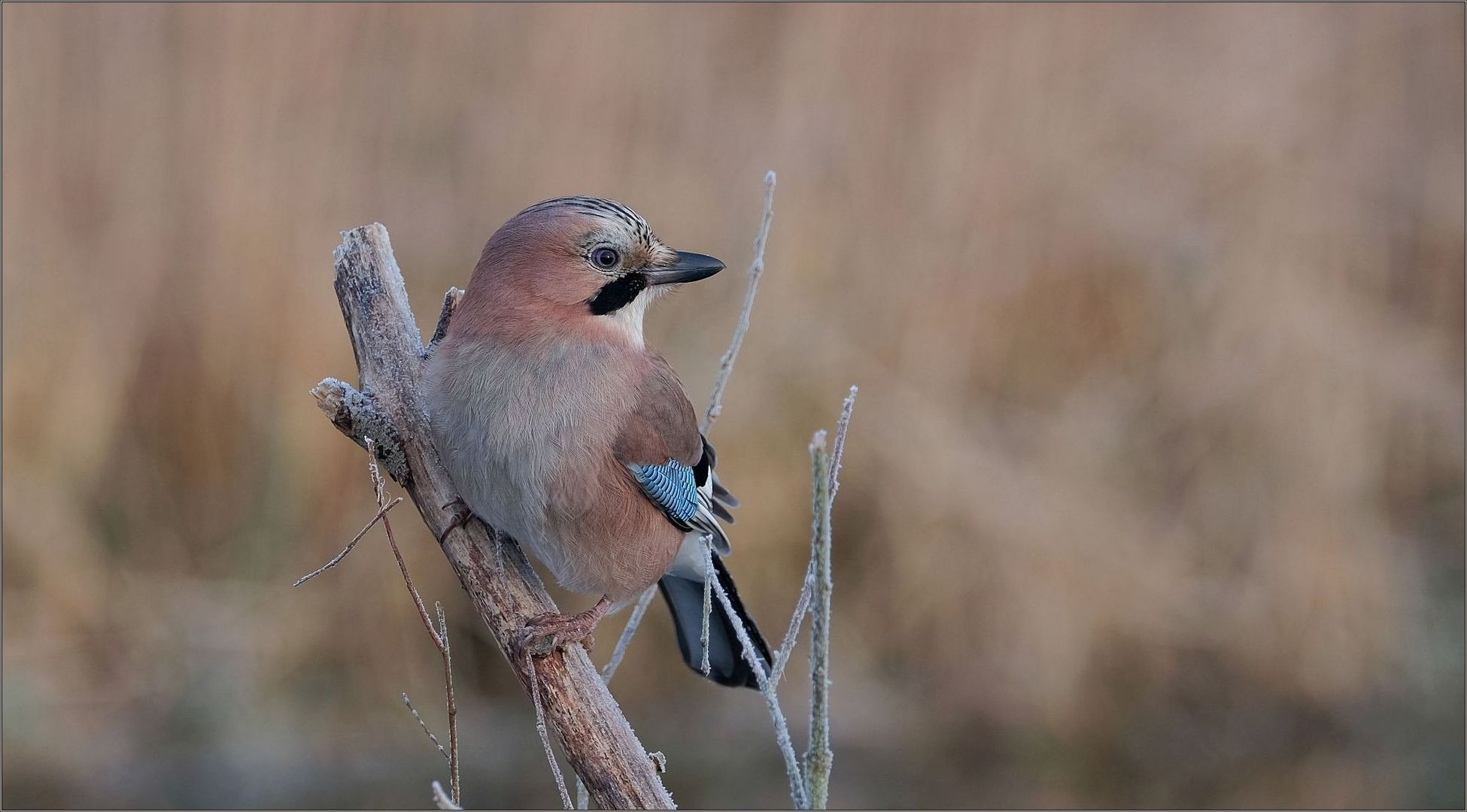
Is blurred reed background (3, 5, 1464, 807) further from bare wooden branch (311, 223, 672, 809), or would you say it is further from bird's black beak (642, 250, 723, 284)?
bare wooden branch (311, 223, 672, 809)

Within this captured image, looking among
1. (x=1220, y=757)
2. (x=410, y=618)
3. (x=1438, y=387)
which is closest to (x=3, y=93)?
(x=410, y=618)

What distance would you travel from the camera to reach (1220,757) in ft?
22.5

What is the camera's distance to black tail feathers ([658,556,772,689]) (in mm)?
3643

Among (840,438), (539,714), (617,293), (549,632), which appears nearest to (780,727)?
(840,438)

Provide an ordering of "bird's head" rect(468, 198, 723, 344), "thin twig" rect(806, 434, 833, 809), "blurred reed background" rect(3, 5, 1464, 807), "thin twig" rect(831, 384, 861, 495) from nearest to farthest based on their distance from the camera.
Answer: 1. "thin twig" rect(806, 434, 833, 809)
2. "thin twig" rect(831, 384, 861, 495)
3. "bird's head" rect(468, 198, 723, 344)
4. "blurred reed background" rect(3, 5, 1464, 807)

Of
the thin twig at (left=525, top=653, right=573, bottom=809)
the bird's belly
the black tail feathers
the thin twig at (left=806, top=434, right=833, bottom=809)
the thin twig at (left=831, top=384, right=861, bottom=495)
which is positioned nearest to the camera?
the thin twig at (left=806, top=434, right=833, bottom=809)

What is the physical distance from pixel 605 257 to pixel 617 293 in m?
0.09

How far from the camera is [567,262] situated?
10.4 ft

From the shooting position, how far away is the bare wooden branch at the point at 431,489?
8.65ft

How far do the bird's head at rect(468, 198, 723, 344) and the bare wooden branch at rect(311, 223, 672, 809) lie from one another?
223 mm

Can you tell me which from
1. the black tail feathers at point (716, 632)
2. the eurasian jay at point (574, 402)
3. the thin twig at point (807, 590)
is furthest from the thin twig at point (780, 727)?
the black tail feathers at point (716, 632)

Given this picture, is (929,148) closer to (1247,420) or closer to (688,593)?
(1247,420)

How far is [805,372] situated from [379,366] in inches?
152

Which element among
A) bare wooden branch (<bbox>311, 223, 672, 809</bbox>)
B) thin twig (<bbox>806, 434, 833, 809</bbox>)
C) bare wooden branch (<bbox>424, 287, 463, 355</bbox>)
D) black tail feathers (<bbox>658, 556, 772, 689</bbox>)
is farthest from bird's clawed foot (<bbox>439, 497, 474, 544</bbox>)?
thin twig (<bbox>806, 434, 833, 809</bbox>)
